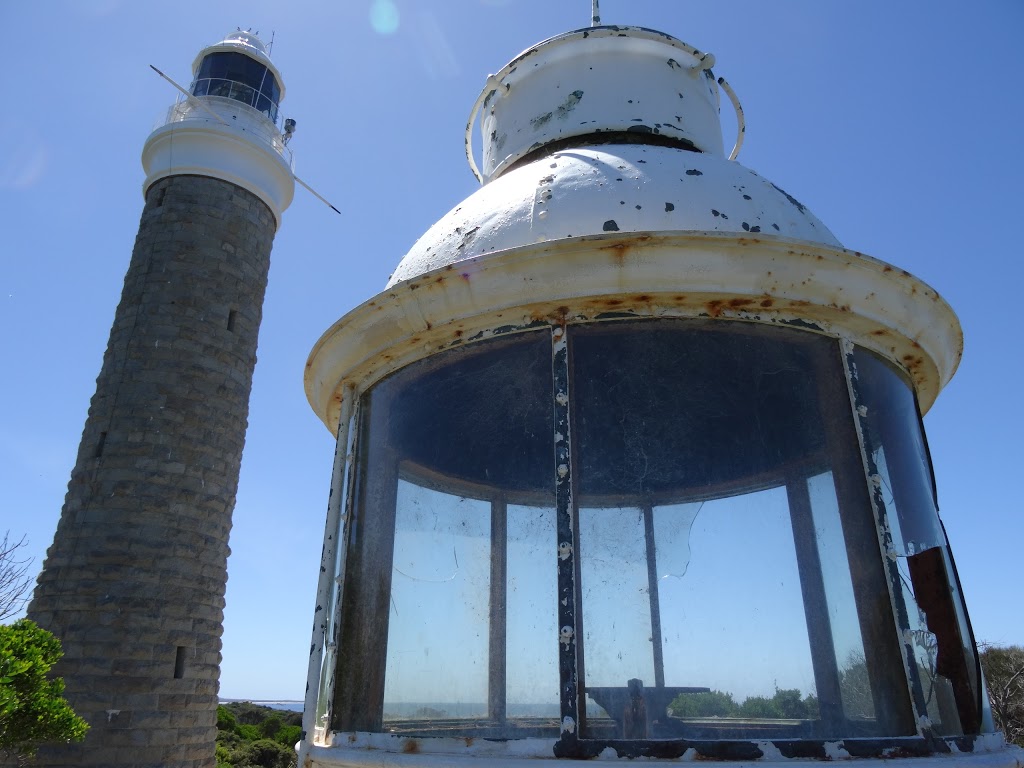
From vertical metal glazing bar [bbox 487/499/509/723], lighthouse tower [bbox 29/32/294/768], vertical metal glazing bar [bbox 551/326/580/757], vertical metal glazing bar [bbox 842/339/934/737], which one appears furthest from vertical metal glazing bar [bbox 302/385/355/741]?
lighthouse tower [bbox 29/32/294/768]

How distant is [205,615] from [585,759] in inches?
413

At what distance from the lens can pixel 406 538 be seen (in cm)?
227

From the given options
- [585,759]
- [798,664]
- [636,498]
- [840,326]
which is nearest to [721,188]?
[840,326]

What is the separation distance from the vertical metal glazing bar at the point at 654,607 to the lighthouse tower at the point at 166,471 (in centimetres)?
990

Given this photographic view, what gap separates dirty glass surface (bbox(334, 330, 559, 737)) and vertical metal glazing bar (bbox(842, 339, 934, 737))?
850mm

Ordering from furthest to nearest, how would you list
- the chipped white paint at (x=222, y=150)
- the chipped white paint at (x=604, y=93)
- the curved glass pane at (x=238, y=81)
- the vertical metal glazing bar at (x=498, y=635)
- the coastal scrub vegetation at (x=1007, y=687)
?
1. the curved glass pane at (x=238, y=81)
2. the coastal scrub vegetation at (x=1007, y=687)
3. the chipped white paint at (x=222, y=150)
4. the chipped white paint at (x=604, y=93)
5. the vertical metal glazing bar at (x=498, y=635)

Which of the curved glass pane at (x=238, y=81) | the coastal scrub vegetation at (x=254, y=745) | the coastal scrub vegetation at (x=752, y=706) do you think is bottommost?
the coastal scrub vegetation at (x=254, y=745)

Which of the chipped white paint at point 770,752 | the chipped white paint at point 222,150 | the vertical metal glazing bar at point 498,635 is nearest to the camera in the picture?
the chipped white paint at point 770,752

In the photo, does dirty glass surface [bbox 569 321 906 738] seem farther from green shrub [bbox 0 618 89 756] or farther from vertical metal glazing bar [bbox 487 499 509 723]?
green shrub [bbox 0 618 89 756]

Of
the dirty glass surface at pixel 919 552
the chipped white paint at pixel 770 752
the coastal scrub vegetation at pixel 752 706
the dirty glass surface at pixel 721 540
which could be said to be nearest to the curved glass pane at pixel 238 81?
the dirty glass surface at pixel 721 540

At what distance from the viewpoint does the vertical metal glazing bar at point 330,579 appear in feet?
7.32

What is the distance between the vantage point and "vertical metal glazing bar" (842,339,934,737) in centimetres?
178

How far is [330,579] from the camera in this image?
7.70 feet

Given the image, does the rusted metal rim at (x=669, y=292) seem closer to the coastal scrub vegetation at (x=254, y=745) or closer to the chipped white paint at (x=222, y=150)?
the chipped white paint at (x=222, y=150)
